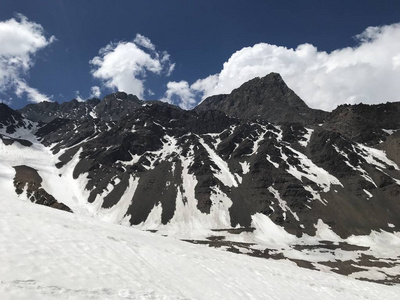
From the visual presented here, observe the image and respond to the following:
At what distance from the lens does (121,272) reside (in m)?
12.4

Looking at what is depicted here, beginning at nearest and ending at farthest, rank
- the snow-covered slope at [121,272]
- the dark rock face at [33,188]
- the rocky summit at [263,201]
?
the snow-covered slope at [121,272] < the dark rock face at [33,188] < the rocky summit at [263,201]

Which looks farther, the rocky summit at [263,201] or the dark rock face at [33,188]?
the rocky summit at [263,201]

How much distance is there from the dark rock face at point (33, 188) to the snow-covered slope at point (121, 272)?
72.5 meters

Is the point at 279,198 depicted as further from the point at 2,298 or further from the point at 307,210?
the point at 2,298

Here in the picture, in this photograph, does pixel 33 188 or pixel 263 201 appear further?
pixel 263 201

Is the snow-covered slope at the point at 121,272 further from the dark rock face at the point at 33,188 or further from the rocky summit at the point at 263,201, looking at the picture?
the rocky summit at the point at 263,201

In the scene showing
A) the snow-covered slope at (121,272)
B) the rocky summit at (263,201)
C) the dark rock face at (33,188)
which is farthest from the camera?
the rocky summit at (263,201)

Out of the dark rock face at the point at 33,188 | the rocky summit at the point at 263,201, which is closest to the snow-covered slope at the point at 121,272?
the dark rock face at the point at 33,188

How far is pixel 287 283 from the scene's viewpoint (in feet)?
62.8

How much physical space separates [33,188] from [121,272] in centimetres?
14160

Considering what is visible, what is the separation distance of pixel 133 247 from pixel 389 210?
161m

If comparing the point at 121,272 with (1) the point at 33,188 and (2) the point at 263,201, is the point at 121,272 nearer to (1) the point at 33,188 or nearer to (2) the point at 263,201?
(1) the point at 33,188

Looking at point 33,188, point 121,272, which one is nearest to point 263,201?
point 33,188

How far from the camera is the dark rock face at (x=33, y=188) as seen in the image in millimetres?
100812
